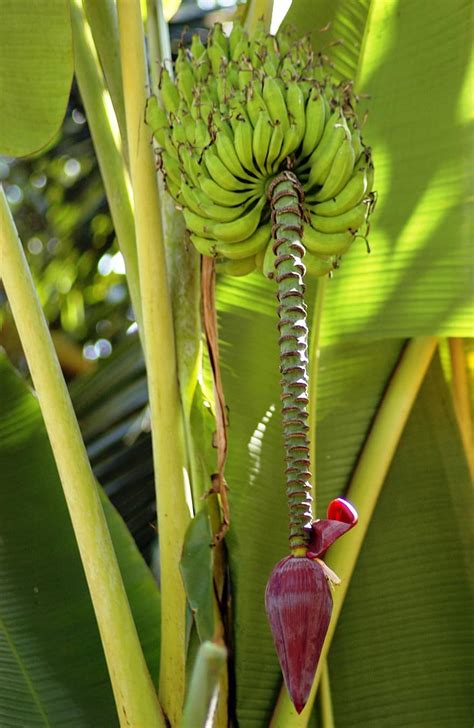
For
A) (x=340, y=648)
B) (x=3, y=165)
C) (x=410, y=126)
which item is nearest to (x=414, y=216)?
(x=410, y=126)

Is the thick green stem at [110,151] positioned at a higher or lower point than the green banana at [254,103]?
higher

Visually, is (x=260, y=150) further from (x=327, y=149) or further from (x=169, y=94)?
(x=169, y=94)

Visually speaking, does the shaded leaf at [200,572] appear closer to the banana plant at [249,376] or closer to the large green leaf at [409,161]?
the banana plant at [249,376]

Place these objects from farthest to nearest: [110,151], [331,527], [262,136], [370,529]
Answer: [370,529] → [110,151] → [262,136] → [331,527]

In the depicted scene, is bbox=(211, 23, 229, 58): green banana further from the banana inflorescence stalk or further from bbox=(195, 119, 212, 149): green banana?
bbox=(195, 119, 212, 149): green banana

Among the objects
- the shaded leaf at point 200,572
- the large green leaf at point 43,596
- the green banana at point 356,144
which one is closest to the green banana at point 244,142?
the green banana at point 356,144

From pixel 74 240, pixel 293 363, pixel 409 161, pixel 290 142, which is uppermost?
pixel 74 240

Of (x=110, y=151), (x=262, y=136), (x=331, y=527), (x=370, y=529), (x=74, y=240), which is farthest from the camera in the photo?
(x=74, y=240)

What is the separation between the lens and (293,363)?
651 millimetres

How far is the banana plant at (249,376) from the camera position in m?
0.85

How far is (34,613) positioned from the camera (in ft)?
3.51

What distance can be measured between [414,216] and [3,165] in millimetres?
1107

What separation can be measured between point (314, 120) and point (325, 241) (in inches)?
4.3

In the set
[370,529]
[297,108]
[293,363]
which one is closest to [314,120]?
[297,108]
